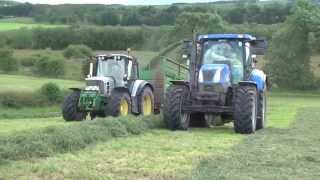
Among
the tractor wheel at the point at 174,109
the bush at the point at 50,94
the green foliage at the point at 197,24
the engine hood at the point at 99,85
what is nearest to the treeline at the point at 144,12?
the green foliage at the point at 197,24

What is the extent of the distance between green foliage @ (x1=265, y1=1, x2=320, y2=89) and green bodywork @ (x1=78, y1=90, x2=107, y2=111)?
40.7 m

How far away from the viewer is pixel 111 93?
65.4 feet

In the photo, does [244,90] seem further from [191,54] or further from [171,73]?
[171,73]

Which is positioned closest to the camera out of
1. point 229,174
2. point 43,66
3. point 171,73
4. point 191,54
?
point 229,174

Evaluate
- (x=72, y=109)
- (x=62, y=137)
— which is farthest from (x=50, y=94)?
(x=62, y=137)

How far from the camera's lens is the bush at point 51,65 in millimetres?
66562

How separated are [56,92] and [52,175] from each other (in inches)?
1432

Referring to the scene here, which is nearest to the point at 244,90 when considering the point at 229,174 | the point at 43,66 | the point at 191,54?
the point at 191,54

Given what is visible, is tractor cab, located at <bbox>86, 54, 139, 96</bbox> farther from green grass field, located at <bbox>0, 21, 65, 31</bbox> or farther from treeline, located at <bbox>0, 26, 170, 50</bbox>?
green grass field, located at <bbox>0, 21, 65, 31</bbox>

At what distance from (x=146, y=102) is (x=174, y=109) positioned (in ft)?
19.0

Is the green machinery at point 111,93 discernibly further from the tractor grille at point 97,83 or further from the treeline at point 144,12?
the treeline at point 144,12

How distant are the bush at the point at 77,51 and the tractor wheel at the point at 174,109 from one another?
58.0m

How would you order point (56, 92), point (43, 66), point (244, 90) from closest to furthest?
point (244, 90) → point (56, 92) → point (43, 66)

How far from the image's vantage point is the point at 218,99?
16.2m
